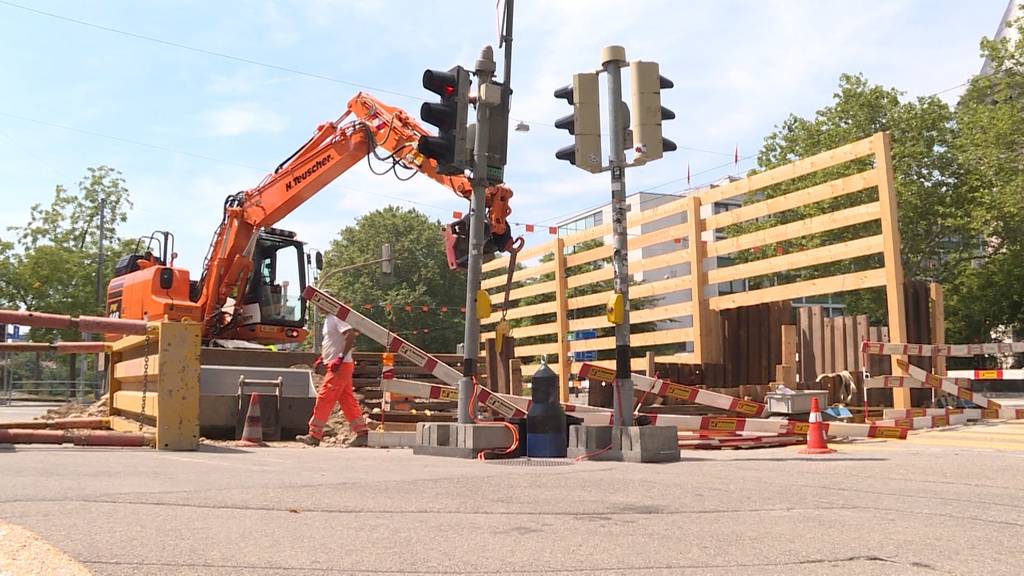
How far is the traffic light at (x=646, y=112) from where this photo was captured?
8.89 meters

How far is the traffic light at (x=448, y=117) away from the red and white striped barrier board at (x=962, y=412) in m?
7.12

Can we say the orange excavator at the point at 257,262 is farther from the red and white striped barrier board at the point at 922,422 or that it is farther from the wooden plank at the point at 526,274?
the red and white striped barrier board at the point at 922,422

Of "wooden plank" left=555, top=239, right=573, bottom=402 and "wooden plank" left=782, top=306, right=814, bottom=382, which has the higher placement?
"wooden plank" left=555, top=239, right=573, bottom=402

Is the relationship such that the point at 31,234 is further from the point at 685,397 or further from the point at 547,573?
the point at 547,573

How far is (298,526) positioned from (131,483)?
2121mm

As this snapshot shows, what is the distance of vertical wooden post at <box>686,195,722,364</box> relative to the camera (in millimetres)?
14773

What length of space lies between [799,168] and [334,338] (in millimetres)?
7716

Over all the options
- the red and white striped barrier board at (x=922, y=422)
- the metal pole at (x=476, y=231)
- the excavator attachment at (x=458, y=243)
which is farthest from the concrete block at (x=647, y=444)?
the red and white striped barrier board at (x=922, y=422)

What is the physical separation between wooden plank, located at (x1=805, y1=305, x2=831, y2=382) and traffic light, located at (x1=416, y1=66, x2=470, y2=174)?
791 cm

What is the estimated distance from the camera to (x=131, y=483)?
5875 millimetres

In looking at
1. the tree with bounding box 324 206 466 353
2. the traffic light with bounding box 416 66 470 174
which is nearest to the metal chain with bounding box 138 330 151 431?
the traffic light with bounding box 416 66 470 174

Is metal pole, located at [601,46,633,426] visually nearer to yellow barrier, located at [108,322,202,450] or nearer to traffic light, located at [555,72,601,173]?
traffic light, located at [555,72,601,173]

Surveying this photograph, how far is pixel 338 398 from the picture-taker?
36.6 ft

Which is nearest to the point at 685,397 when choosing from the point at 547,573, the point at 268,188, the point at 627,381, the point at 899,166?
the point at 627,381
